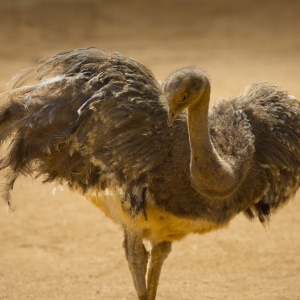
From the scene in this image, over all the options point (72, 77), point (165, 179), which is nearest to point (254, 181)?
point (165, 179)

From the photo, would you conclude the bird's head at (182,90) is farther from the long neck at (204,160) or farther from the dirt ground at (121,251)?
the dirt ground at (121,251)

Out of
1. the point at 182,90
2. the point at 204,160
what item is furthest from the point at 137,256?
the point at 182,90

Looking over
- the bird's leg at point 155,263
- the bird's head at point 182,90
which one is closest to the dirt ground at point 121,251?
the bird's leg at point 155,263

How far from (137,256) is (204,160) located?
0.95 metres

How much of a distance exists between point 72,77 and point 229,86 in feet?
23.0

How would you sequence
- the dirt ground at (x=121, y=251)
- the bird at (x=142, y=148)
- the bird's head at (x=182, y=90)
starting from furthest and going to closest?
1. the dirt ground at (x=121, y=251)
2. the bird at (x=142, y=148)
3. the bird's head at (x=182, y=90)

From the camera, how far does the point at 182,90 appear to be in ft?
11.1

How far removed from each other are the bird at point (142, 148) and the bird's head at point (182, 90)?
111 millimetres

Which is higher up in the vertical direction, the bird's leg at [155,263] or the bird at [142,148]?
the bird at [142,148]

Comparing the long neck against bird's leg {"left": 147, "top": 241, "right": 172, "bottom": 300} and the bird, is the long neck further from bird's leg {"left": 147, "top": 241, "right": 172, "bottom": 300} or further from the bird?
bird's leg {"left": 147, "top": 241, "right": 172, "bottom": 300}

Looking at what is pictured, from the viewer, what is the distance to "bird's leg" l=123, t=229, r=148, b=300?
419 cm

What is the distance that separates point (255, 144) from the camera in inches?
161

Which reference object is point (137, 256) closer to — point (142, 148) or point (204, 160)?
point (142, 148)

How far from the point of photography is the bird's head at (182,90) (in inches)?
133
